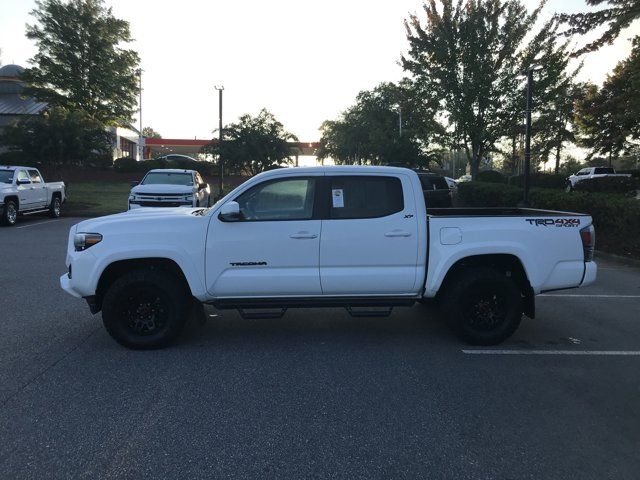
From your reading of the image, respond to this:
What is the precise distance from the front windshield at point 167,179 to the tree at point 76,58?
98.5 feet

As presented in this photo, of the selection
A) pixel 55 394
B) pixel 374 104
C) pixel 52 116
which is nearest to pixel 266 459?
pixel 55 394

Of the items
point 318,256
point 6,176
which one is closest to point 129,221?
point 318,256

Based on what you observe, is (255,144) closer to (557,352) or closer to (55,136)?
(55,136)

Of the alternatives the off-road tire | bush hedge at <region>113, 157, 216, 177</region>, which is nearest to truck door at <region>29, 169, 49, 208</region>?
the off-road tire

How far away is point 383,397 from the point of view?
4.44m

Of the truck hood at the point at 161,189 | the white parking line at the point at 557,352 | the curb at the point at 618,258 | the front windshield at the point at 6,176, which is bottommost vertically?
the white parking line at the point at 557,352

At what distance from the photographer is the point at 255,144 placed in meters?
38.0

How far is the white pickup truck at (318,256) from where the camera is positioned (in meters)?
5.51

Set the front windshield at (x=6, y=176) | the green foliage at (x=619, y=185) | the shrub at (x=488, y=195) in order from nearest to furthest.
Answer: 1. the front windshield at (x=6, y=176)
2. the green foliage at (x=619, y=185)
3. the shrub at (x=488, y=195)

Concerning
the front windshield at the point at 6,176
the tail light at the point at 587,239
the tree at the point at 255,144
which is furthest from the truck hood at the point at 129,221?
the tree at the point at 255,144

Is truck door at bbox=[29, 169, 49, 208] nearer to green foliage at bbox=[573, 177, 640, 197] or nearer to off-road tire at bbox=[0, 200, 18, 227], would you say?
off-road tire at bbox=[0, 200, 18, 227]

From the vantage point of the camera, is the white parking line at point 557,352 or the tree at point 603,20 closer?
the white parking line at point 557,352

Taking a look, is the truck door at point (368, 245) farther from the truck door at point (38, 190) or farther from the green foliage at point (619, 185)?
the truck door at point (38, 190)

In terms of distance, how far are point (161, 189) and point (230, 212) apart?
12388 mm
